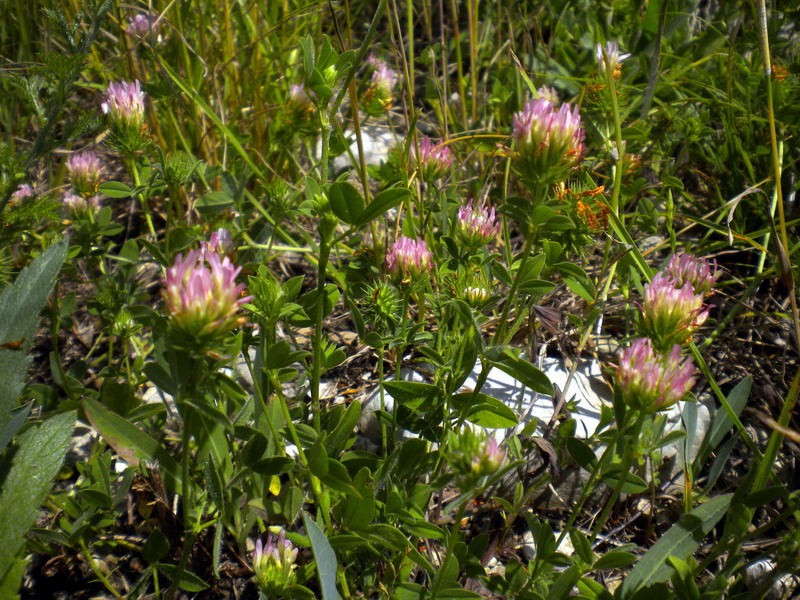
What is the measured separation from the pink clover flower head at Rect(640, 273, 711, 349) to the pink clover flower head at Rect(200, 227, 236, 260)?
0.84 metres

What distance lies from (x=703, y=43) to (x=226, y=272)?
2.24m

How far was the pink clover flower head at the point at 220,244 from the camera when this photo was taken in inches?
54.9

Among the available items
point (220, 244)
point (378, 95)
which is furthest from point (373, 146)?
point (220, 244)

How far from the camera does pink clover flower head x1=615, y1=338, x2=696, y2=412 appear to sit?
1079mm

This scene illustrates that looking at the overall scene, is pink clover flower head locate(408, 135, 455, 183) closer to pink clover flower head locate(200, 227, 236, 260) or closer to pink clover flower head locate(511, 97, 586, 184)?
pink clover flower head locate(200, 227, 236, 260)

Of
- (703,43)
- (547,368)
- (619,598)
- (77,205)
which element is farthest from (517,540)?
(703,43)

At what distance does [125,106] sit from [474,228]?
34.5 inches

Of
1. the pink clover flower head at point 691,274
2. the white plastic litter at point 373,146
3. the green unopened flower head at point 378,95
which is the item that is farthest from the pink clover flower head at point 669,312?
the white plastic litter at point 373,146

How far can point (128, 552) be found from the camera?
5.37 ft

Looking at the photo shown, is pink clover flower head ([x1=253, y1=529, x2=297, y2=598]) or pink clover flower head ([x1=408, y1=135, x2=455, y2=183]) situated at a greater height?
pink clover flower head ([x1=408, y1=135, x2=455, y2=183])

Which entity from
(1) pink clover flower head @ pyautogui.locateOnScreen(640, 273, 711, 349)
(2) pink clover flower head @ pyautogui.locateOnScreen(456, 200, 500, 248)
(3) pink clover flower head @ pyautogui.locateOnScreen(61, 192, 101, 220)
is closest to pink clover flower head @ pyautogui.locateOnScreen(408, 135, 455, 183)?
(2) pink clover flower head @ pyautogui.locateOnScreen(456, 200, 500, 248)

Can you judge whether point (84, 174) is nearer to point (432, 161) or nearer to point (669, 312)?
point (432, 161)

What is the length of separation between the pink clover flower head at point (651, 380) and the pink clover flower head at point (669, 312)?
12cm

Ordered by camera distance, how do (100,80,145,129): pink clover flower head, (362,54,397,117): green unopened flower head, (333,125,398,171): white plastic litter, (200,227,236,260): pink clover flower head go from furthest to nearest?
(333,125,398,171): white plastic litter, (362,54,397,117): green unopened flower head, (100,80,145,129): pink clover flower head, (200,227,236,260): pink clover flower head
